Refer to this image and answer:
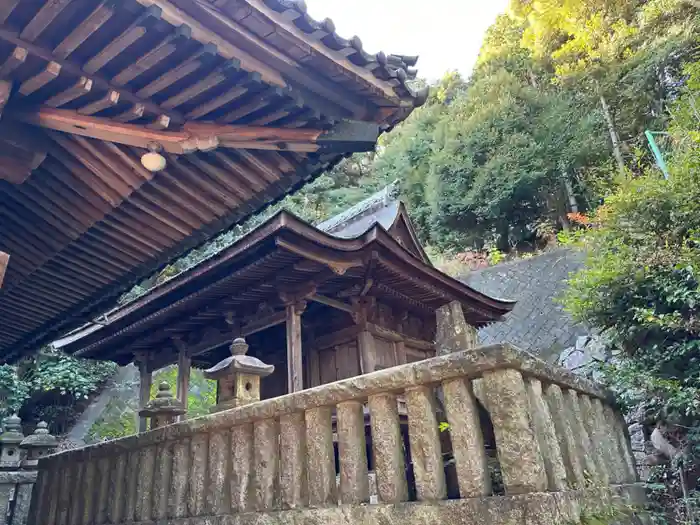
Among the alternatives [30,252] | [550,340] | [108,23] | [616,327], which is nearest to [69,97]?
[108,23]

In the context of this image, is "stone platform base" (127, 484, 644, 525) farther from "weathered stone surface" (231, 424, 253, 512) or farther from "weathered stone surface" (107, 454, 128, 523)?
"weathered stone surface" (107, 454, 128, 523)

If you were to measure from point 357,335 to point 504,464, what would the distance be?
5.54 meters

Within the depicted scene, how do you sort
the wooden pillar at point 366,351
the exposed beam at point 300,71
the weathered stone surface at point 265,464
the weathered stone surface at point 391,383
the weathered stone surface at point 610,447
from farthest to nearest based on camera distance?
the wooden pillar at point 366,351 → the weathered stone surface at point 610,447 → the weathered stone surface at point 265,464 → the weathered stone surface at point 391,383 → the exposed beam at point 300,71

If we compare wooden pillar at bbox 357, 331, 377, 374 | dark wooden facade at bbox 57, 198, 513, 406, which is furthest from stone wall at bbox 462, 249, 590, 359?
wooden pillar at bbox 357, 331, 377, 374

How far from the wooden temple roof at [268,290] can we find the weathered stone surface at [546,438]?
11.9 feet

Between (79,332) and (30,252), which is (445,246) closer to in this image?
(79,332)

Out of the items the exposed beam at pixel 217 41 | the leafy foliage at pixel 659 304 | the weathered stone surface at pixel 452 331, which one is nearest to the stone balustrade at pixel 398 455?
the exposed beam at pixel 217 41

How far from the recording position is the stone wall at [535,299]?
46.8 ft

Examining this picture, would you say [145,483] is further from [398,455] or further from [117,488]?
[398,455]

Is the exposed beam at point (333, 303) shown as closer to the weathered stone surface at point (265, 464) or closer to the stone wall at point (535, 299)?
the weathered stone surface at point (265, 464)

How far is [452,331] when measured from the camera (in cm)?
729

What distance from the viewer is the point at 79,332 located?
8.38m

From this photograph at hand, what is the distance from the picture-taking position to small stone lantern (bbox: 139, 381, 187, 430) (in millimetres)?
4465

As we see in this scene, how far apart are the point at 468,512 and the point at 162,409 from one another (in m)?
3.11
